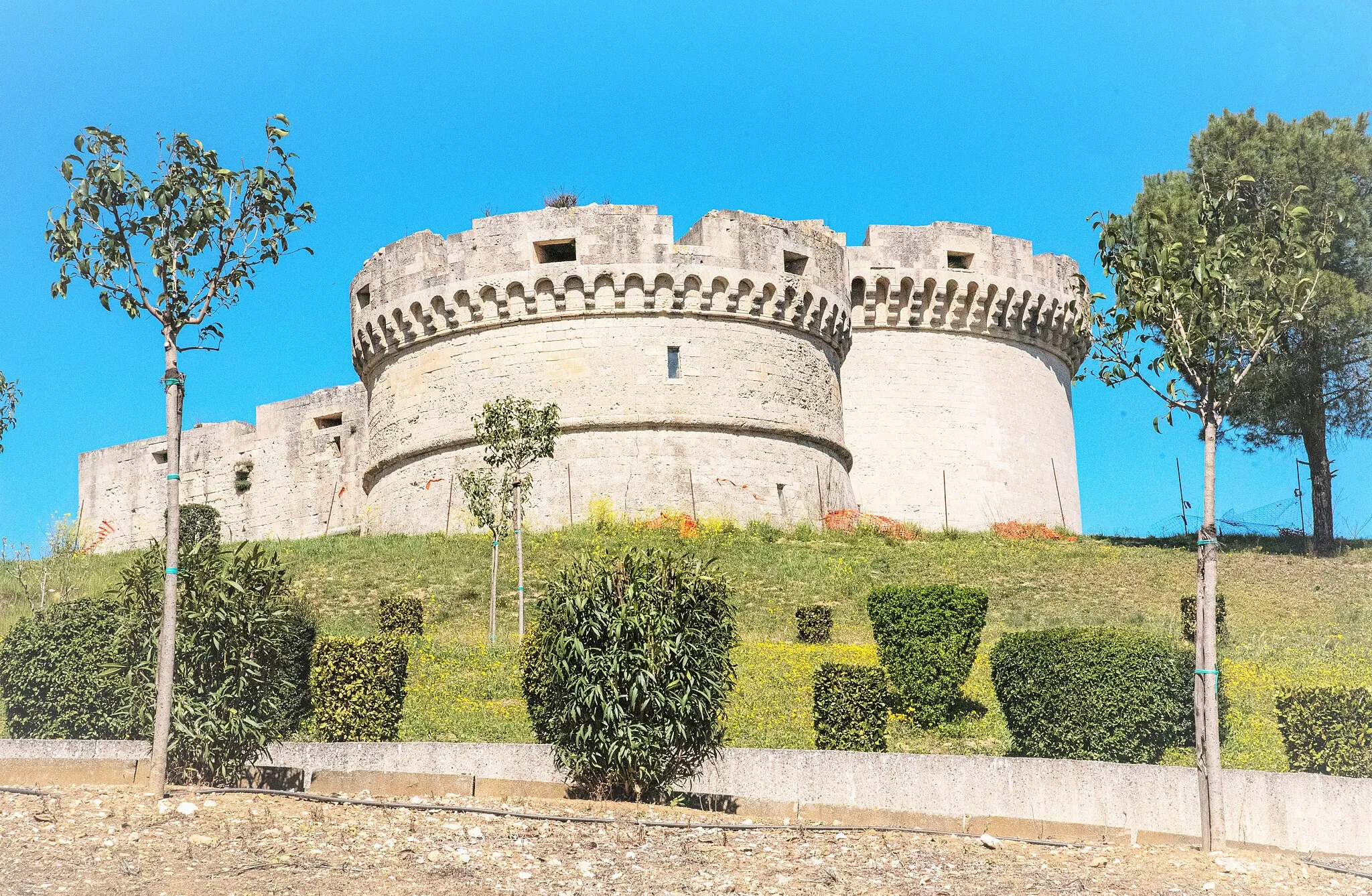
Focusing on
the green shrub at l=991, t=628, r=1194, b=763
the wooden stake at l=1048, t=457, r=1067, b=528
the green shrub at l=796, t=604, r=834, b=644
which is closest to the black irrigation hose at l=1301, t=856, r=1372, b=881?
the green shrub at l=991, t=628, r=1194, b=763

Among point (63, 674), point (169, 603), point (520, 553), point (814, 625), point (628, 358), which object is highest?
point (628, 358)

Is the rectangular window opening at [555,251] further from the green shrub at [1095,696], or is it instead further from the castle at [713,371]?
the green shrub at [1095,696]

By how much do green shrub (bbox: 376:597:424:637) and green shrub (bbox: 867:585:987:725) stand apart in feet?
17.6

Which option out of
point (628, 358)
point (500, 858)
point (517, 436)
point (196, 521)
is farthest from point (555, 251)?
point (500, 858)

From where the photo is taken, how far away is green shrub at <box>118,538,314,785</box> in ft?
31.8

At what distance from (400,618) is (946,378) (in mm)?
15582

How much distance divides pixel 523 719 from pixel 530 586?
23.0ft

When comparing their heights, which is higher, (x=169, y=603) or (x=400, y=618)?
(x=169, y=603)

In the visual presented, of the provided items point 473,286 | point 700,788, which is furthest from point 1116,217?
point 473,286

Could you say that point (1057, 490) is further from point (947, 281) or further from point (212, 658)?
point (212, 658)

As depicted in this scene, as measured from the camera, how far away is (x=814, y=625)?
1666 cm

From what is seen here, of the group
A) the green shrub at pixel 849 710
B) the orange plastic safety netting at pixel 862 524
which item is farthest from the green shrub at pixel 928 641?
the orange plastic safety netting at pixel 862 524

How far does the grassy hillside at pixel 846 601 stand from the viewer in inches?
511

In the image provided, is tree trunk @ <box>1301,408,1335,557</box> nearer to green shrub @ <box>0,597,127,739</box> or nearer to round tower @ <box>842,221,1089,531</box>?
round tower @ <box>842,221,1089,531</box>
